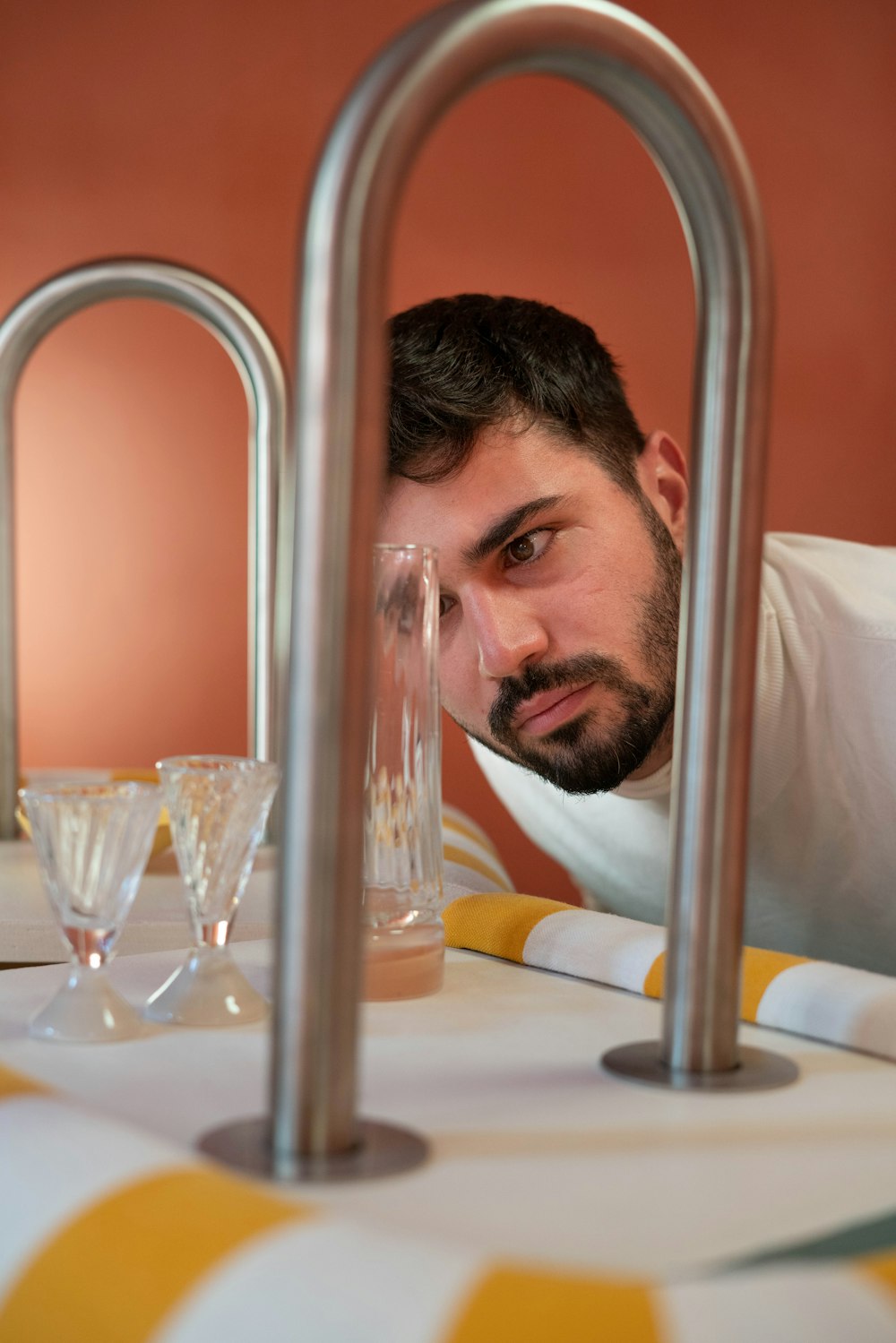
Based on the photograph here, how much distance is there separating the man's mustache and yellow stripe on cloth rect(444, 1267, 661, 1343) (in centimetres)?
87

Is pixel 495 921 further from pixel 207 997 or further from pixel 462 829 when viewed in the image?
pixel 462 829

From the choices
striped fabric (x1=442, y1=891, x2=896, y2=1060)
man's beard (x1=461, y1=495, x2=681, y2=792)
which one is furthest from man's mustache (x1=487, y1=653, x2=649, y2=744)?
striped fabric (x1=442, y1=891, x2=896, y2=1060)

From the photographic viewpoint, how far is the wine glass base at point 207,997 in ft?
1.53

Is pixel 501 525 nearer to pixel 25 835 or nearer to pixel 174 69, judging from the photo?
pixel 25 835

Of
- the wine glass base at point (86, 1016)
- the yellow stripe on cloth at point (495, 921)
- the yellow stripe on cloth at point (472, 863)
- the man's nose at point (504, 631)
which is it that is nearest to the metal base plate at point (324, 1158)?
the wine glass base at point (86, 1016)

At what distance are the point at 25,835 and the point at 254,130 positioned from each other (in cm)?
203

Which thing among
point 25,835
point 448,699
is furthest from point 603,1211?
point 448,699

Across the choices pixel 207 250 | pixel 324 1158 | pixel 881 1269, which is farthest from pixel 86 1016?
pixel 207 250

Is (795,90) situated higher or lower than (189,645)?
higher

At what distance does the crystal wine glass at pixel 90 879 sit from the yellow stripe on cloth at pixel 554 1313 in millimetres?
220

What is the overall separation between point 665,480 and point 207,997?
1.06m

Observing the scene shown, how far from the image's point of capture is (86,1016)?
1.45ft

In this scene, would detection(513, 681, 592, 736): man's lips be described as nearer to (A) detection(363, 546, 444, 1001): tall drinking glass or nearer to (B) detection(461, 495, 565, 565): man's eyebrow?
(B) detection(461, 495, 565, 565): man's eyebrow

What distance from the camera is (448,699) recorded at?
4.14 feet
